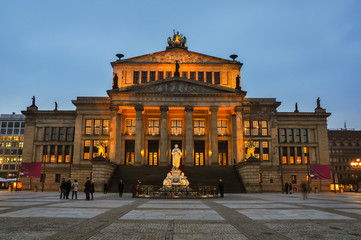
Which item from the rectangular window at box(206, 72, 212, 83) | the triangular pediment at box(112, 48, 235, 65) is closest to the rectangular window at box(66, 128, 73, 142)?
the triangular pediment at box(112, 48, 235, 65)

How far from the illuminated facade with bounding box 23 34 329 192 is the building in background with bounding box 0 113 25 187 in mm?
55977

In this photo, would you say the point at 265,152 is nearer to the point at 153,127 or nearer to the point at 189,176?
the point at 189,176

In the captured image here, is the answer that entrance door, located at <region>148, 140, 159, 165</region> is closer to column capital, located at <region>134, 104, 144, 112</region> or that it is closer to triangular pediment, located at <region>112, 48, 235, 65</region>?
column capital, located at <region>134, 104, 144, 112</region>

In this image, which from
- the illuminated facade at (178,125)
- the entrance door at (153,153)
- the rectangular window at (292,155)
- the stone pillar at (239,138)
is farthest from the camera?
the rectangular window at (292,155)

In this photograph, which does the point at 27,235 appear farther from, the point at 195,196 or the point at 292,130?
the point at 292,130

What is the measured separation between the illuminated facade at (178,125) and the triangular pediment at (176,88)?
0.17m

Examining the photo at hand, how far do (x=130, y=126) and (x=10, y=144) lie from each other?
74244mm

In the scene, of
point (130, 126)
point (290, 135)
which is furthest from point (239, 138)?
point (130, 126)

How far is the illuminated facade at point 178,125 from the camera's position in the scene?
5391 centimetres

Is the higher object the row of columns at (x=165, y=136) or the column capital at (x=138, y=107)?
the column capital at (x=138, y=107)

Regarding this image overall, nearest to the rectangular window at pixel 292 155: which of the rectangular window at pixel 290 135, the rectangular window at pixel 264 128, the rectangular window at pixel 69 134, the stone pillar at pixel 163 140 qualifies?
the rectangular window at pixel 290 135

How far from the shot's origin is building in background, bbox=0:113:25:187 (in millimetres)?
108250

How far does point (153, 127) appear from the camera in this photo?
2389 inches

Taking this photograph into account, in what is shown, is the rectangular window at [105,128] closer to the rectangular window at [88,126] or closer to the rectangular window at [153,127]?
the rectangular window at [88,126]
